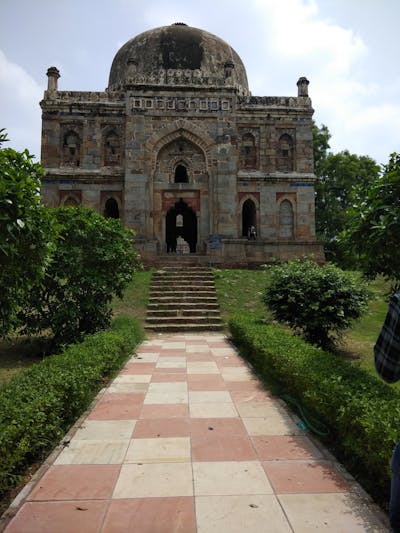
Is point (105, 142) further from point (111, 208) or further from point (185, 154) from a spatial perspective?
point (185, 154)

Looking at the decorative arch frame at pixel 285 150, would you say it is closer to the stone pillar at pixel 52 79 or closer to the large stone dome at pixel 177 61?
the large stone dome at pixel 177 61

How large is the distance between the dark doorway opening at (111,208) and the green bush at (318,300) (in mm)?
13529

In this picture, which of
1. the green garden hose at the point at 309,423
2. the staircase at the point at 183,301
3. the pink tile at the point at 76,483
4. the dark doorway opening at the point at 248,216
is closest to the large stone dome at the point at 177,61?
the dark doorway opening at the point at 248,216

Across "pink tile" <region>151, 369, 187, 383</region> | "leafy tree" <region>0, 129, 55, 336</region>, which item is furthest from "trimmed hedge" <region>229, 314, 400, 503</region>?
"leafy tree" <region>0, 129, 55, 336</region>

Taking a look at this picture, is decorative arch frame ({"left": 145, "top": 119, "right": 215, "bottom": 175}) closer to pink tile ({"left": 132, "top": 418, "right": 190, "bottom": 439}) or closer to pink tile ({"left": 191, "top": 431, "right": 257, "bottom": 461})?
pink tile ({"left": 132, "top": 418, "right": 190, "bottom": 439})

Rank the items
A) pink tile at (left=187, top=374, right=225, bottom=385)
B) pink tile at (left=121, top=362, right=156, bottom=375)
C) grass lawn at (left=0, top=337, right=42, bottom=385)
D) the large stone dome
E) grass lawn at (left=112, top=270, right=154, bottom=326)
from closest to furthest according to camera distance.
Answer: pink tile at (left=187, top=374, right=225, bottom=385), pink tile at (left=121, top=362, right=156, bottom=375), grass lawn at (left=0, top=337, right=42, bottom=385), grass lawn at (left=112, top=270, right=154, bottom=326), the large stone dome

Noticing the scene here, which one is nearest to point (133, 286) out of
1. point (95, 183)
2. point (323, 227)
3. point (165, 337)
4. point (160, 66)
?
point (165, 337)

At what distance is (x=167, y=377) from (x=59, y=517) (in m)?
3.93

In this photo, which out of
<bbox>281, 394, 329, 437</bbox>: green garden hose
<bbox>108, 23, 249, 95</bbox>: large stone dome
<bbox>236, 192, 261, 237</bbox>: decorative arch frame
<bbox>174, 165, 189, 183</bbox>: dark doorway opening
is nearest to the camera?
<bbox>281, 394, 329, 437</bbox>: green garden hose

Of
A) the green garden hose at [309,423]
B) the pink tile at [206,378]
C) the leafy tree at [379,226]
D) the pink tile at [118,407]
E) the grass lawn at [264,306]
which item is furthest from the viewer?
the grass lawn at [264,306]

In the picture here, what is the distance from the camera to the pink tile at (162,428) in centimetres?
427

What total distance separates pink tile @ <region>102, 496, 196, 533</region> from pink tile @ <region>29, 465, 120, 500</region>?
0.24 m

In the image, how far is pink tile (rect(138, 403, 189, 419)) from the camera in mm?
4859

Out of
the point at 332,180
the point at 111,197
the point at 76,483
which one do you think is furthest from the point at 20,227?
the point at 332,180
